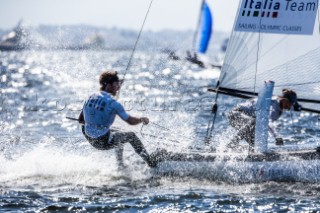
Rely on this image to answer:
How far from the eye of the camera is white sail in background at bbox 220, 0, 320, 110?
9.27 metres

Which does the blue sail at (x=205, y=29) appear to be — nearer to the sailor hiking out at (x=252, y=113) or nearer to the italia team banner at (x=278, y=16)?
the italia team banner at (x=278, y=16)

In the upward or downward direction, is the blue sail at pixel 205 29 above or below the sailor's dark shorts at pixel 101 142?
above

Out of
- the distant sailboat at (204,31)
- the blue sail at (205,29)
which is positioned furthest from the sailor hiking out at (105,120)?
the blue sail at (205,29)

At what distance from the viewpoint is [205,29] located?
120 feet

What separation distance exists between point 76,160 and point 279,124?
30.4 feet

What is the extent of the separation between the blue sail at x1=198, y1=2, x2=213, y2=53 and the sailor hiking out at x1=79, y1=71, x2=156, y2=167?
91.3ft

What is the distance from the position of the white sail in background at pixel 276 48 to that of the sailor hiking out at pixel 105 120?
1.87 m

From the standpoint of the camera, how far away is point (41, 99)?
2489 centimetres

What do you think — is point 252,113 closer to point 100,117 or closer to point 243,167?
point 243,167

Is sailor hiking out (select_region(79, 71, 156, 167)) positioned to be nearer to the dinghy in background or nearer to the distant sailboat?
the dinghy in background

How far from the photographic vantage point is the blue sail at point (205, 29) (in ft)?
119

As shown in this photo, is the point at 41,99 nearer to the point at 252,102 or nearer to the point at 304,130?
the point at 304,130

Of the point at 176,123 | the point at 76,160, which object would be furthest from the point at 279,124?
the point at 76,160

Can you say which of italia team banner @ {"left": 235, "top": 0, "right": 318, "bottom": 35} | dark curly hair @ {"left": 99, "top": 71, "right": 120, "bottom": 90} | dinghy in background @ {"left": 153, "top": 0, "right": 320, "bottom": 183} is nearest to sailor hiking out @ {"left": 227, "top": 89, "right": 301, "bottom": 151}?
dinghy in background @ {"left": 153, "top": 0, "right": 320, "bottom": 183}
